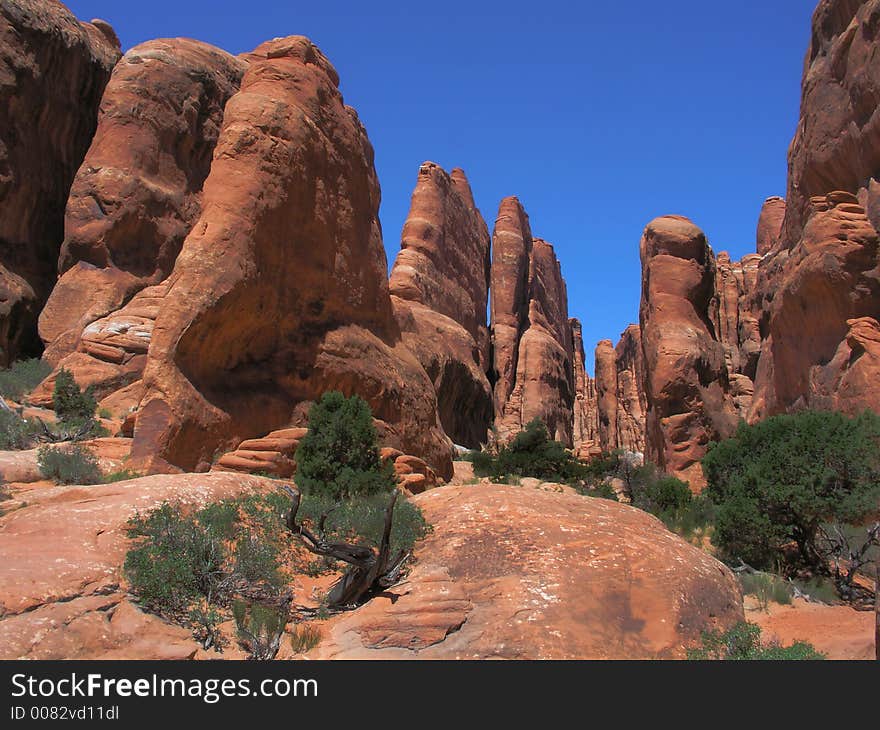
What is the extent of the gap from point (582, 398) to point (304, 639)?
248 feet

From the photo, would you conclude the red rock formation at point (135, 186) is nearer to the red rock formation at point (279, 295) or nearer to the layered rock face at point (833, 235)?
the red rock formation at point (279, 295)

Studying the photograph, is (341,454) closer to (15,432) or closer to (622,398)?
(15,432)

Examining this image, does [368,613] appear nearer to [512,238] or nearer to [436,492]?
[436,492]

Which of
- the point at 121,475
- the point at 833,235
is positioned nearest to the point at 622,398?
the point at 833,235

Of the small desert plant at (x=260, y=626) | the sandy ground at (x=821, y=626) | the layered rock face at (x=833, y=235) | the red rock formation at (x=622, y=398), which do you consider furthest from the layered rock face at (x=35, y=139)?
the red rock formation at (x=622, y=398)

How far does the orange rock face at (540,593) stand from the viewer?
23.5 ft

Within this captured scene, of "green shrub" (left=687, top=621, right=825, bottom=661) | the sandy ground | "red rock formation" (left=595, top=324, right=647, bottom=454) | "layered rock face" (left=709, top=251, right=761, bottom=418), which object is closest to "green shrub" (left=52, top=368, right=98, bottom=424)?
"green shrub" (left=687, top=621, right=825, bottom=661)

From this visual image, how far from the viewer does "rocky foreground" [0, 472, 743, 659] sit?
6777 millimetres

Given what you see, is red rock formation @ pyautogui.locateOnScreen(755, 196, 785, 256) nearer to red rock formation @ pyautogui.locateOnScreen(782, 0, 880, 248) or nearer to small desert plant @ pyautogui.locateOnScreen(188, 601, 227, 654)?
red rock formation @ pyautogui.locateOnScreen(782, 0, 880, 248)

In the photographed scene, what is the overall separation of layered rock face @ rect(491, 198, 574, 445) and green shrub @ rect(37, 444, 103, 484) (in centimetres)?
3241

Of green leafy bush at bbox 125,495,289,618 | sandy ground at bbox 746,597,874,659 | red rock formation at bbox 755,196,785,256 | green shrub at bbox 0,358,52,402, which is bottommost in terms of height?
sandy ground at bbox 746,597,874,659

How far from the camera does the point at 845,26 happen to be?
2205 centimetres

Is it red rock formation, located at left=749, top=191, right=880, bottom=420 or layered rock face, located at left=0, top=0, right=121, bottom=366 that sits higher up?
layered rock face, located at left=0, top=0, right=121, bottom=366
